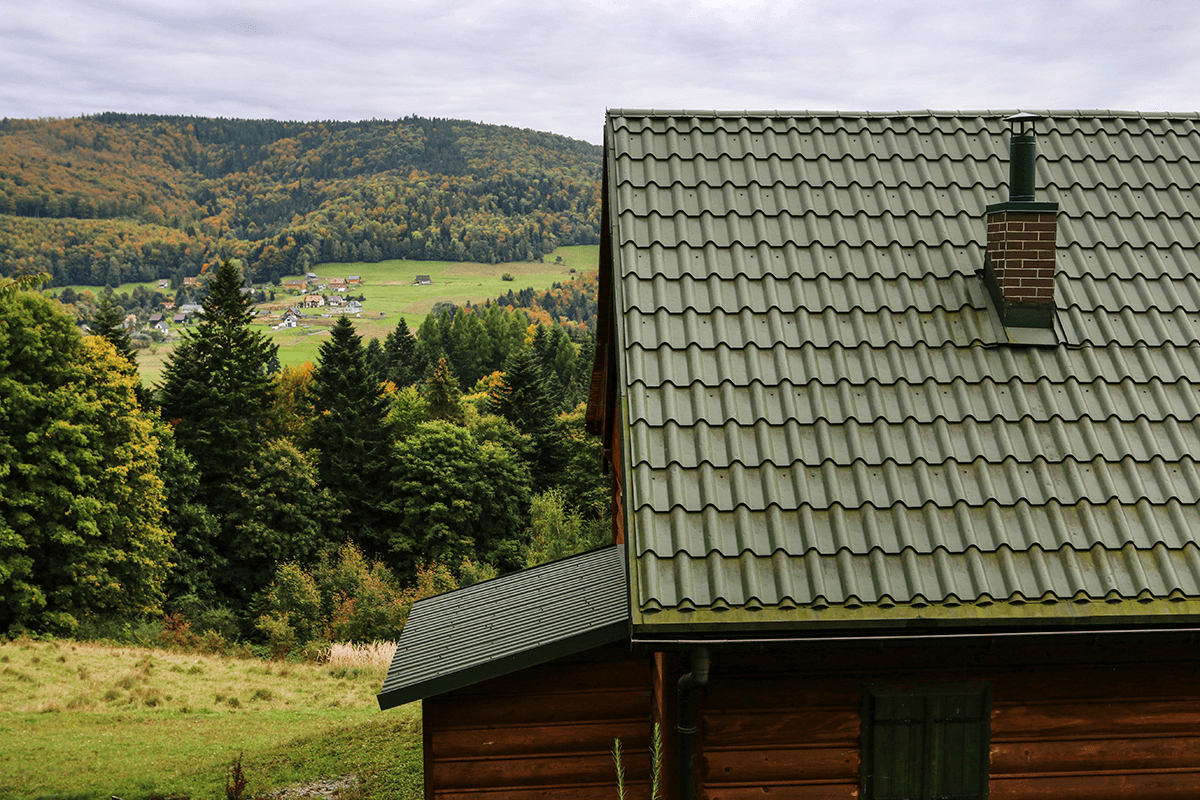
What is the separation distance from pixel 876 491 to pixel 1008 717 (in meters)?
1.94

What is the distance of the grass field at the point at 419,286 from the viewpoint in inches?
5399

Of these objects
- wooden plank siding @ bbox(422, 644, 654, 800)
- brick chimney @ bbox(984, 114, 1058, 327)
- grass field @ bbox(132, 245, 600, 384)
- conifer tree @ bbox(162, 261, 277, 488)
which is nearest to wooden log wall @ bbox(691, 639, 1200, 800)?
wooden plank siding @ bbox(422, 644, 654, 800)

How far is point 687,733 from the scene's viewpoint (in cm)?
574

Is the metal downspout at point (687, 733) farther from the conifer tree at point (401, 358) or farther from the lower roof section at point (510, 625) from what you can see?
the conifer tree at point (401, 358)

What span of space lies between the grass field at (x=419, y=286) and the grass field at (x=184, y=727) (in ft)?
362

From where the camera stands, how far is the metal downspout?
5.56m

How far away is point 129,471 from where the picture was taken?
37.2 m

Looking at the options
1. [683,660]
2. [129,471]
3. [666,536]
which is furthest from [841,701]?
[129,471]

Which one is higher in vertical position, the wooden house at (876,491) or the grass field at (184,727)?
the wooden house at (876,491)

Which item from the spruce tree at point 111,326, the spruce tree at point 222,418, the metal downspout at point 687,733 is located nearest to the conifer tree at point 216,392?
the spruce tree at point 222,418

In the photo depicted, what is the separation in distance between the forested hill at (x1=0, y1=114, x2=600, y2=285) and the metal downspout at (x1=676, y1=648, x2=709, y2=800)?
449 feet

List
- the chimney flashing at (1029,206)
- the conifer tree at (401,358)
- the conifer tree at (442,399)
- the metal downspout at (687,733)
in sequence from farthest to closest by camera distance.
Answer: the conifer tree at (401,358), the conifer tree at (442,399), the chimney flashing at (1029,206), the metal downspout at (687,733)

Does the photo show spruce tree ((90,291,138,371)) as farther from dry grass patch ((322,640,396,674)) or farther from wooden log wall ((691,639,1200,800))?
wooden log wall ((691,639,1200,800))

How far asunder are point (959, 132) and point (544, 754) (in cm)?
636
